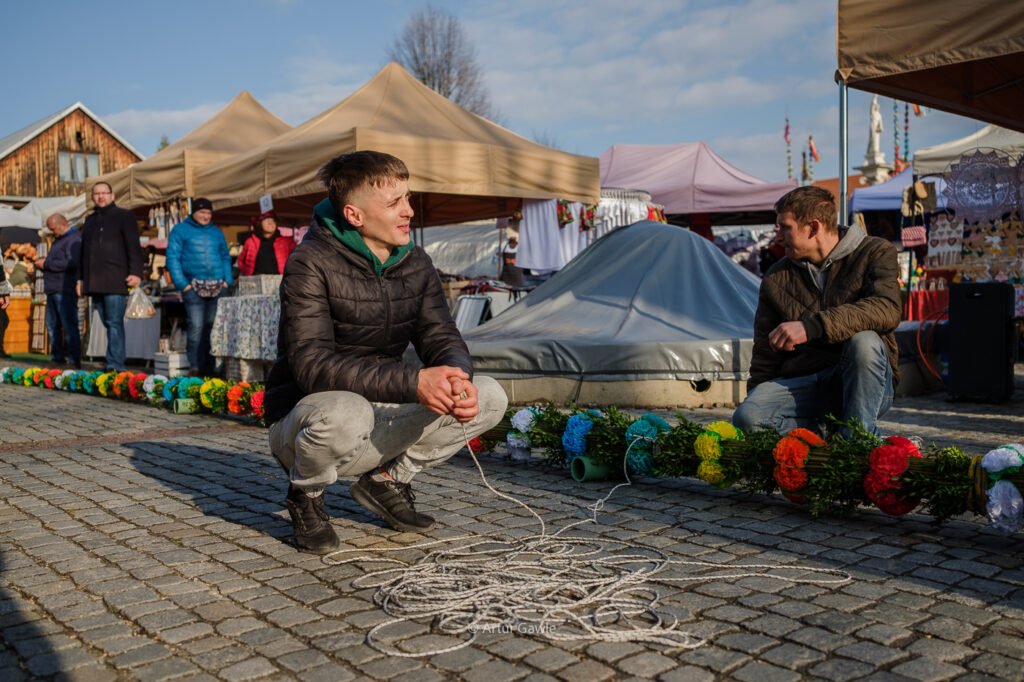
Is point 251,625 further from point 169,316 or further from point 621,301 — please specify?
point 169,316

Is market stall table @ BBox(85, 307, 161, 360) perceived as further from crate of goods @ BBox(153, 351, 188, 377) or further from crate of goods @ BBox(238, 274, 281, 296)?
crate of goods @ BBox(238, 274, 281, 296)

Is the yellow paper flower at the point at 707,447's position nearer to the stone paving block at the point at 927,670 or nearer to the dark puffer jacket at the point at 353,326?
Answer: the dark puffer jacket at the point at 353,326

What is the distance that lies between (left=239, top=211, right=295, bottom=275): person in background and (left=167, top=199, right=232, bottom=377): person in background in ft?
1.50

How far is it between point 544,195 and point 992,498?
846 cm

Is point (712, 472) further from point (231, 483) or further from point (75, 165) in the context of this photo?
point (75, 165)

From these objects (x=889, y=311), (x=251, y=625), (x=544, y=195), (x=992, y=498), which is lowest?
(x=251, y=625)

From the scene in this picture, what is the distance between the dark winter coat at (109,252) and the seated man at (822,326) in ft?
27.3

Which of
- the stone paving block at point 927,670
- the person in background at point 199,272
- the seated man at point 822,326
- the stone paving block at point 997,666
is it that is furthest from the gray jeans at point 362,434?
the person in background at point 199,272

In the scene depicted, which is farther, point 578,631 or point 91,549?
point 91,549

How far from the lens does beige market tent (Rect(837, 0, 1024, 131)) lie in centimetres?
582

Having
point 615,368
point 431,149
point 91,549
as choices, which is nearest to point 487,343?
point 615,368

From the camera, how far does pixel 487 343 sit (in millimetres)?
8867

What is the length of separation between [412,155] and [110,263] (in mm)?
3765

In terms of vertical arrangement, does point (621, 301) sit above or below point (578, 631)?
above
